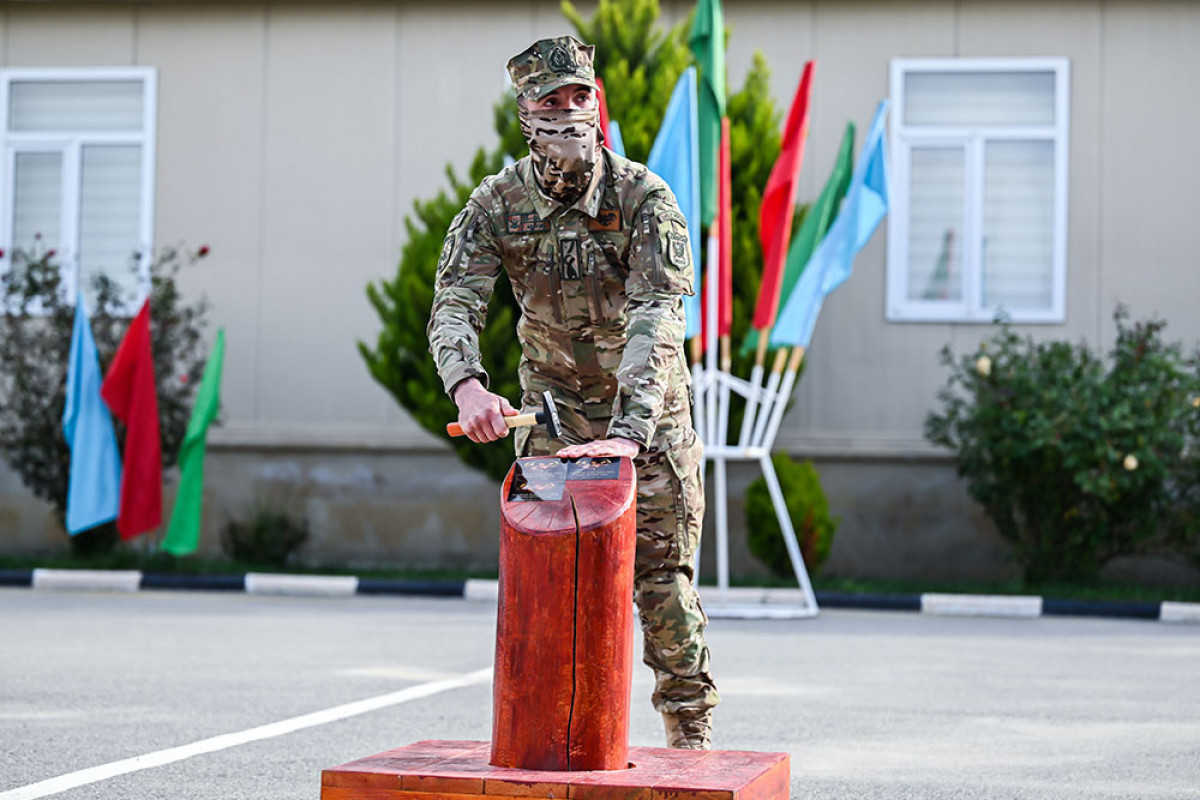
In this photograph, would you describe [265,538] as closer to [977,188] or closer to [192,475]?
[192,475]

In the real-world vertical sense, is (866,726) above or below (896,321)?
below

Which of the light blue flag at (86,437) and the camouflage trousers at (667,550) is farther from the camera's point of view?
the light blue flag at (86,437)

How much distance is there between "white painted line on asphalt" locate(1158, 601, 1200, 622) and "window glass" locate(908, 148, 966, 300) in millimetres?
3909

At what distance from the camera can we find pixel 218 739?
5.68m

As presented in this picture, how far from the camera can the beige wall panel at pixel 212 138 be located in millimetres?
15133

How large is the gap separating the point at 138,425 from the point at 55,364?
1.43 metres

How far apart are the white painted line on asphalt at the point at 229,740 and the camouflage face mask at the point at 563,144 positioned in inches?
88.4

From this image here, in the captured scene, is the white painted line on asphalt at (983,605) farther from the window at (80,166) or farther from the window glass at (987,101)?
the window at (80,166)

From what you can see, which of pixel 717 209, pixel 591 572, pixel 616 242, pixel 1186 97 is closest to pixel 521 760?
pixel 591 572

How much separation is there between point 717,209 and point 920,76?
429 centimetres

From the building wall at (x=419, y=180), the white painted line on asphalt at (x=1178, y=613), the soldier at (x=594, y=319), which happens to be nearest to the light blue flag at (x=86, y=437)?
the building wall at (x=419, y=180)

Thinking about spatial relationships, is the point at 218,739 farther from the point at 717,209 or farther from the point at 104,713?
Answer: the point at 717,209

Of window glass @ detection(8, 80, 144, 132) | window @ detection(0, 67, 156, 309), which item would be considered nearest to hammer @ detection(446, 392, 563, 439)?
window @ detection(0, 67, 156, 309)

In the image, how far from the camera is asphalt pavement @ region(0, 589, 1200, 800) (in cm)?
511
